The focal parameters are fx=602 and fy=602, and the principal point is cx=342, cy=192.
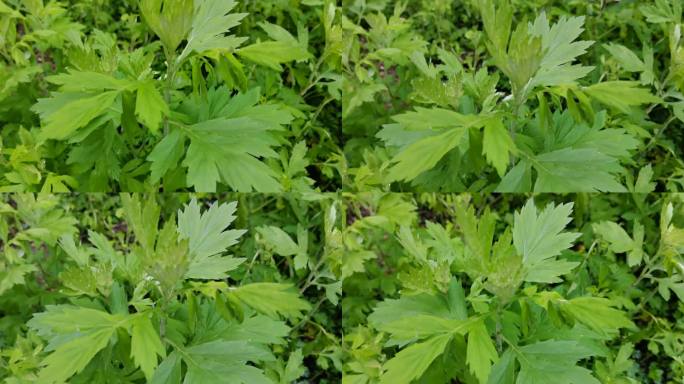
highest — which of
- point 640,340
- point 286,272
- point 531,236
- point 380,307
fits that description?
point 531,236

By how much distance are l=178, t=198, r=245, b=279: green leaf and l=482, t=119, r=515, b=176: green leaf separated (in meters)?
0.56

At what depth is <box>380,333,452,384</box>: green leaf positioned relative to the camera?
3.92 feet

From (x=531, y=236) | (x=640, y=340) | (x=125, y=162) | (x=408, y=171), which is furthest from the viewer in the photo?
(x=640, y=340)

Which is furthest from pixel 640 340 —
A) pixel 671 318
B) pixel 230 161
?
pixel 230 161

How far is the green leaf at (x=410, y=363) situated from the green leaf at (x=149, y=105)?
2.25ft

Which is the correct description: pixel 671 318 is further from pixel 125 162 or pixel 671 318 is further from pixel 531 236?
pixel 125 162

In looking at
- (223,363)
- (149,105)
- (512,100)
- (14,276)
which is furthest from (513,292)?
(14,276)

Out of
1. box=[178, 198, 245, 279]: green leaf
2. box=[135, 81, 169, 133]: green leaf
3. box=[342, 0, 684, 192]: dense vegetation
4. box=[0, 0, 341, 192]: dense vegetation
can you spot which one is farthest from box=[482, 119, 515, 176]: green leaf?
box=[135, 81, 169, 133]: green leaf

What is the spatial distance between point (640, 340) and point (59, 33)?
86.1 inches

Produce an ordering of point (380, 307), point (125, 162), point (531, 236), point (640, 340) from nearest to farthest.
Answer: point (531, 236) < point (380, 307) < point (125, 162) < point (640, 340)

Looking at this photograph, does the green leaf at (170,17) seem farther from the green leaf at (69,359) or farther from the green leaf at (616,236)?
the green leaf at (616,236)

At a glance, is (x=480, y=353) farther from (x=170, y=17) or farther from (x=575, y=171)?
(x=170, y=17)

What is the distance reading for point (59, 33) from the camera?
1968 mm

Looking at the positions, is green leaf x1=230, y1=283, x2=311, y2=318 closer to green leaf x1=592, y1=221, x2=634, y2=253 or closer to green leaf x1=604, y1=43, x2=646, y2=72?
green leaf x1=592, y1=221, x2=634, y2=253
